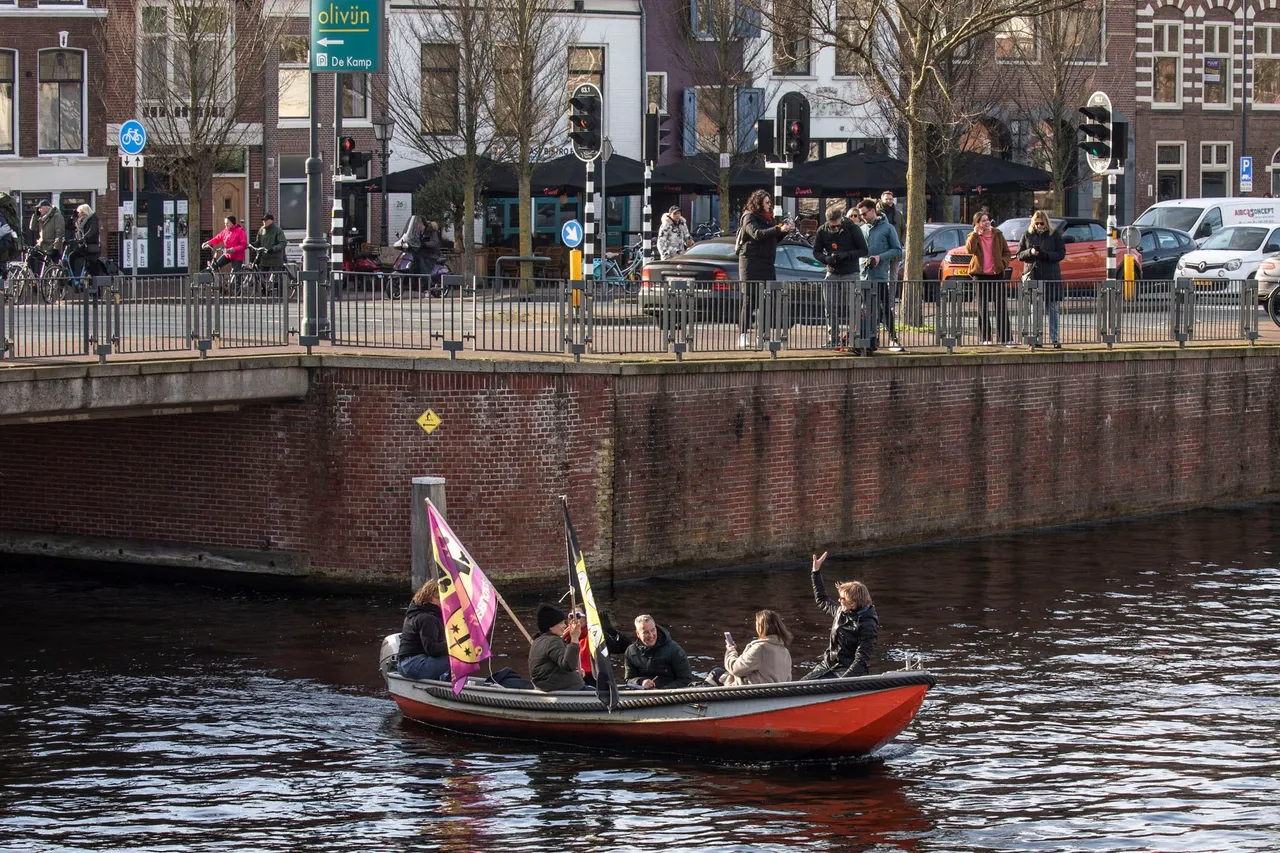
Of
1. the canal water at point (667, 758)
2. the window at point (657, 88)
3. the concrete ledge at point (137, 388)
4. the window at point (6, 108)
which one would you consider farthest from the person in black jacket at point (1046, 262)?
→ the window at point (6, 108)

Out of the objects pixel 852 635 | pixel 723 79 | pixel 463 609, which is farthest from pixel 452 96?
pixel 852 635

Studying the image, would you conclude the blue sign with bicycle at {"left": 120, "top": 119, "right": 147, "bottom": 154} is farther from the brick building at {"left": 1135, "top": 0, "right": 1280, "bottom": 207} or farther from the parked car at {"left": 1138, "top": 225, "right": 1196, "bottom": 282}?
the brick building at {"left": 1135, "top": 0, "right": 1280, "bottom": 207}

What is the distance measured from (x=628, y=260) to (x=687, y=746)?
98.9 ft

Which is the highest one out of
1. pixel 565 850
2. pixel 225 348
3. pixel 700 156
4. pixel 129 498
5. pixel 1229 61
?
pixel 1229 61

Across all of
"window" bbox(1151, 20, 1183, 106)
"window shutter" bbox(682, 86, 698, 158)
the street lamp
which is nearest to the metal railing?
the street lamp

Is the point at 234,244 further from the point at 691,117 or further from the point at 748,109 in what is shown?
the point at 748,109

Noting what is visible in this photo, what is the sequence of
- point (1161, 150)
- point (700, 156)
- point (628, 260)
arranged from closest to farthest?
point (628, 260) → point (700, 156) → point (1161, 150)

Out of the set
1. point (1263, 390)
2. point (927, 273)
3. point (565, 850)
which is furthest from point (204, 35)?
point (565, 850)

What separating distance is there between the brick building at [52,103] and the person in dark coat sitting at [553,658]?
33.1 metres

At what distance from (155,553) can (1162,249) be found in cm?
2453

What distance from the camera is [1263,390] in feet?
93.4

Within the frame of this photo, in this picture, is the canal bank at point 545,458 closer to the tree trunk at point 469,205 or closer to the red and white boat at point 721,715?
the red and white boat at point 721,715

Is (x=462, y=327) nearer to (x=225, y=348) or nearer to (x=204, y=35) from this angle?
(x=225, y=348)

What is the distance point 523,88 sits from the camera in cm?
4119
